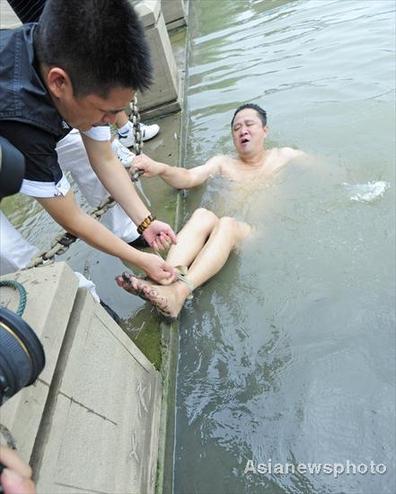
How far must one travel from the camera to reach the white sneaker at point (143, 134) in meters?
4.48

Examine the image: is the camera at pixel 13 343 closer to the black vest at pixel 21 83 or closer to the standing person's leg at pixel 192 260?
the black vest at pixel 21 83

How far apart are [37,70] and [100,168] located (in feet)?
A: 2.77

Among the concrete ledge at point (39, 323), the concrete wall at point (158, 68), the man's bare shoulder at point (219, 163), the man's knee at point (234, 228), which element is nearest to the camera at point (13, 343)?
the concrete ledge at point (39, 323)

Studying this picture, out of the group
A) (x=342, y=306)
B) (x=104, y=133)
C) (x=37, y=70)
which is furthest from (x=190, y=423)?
(x=37, y=70)

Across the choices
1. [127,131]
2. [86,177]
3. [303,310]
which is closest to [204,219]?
[86,177]

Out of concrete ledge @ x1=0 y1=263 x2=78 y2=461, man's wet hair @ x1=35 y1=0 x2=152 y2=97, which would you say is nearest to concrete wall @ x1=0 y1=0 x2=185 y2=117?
man's wet hair @ x1=35 y1=0 x2=152 y2=97

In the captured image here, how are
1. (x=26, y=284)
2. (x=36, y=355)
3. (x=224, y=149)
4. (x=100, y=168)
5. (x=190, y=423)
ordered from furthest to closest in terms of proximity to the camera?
(x=224, y=149), (x=100, y=168), (x=190, y=423), (x=26, y=284), (x=36, y=355)

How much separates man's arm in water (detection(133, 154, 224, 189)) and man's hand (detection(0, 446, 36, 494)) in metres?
2.52

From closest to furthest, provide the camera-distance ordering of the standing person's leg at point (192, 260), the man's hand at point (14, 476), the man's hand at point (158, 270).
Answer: the man's hand at point (14, 476) → the man's hand at point (158, 270) → the standing person's leg at point (192, 260)

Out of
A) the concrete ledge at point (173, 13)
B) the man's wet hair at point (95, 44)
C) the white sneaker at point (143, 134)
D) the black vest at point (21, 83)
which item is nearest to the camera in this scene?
the man's wet hair at point (95, 44)

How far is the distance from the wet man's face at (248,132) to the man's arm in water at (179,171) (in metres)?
0.24

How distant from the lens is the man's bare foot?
257 cm

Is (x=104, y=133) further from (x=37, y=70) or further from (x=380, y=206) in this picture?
(x=380, y=206)

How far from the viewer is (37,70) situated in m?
1.80
